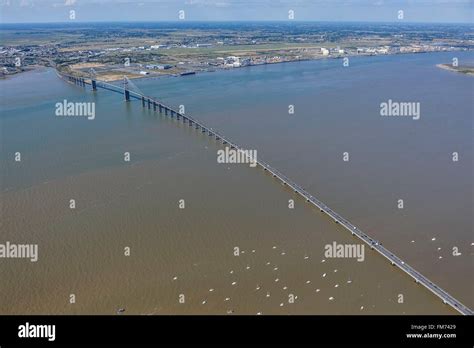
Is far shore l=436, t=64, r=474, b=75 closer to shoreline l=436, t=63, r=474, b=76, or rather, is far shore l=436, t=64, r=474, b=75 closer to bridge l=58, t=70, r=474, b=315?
shoreline l=436, t=63, r=474, b=76

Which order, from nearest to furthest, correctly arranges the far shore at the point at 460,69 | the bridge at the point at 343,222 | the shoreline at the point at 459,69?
the bridge at the point at 343,222, the shoreline at the point at 459,69, the far shore at the point at 460,69

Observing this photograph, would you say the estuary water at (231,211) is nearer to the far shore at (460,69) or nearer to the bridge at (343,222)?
the bridge at (343,222)

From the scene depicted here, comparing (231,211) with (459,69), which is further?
(459,69)

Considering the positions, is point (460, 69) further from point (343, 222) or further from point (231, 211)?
point (231, 211)

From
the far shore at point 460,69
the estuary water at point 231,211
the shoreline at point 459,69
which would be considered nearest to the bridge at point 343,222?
the estuary water at point 231,211

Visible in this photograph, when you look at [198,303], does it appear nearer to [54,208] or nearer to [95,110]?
[54,208]

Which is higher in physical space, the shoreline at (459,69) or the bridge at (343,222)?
the shoreline at (459,69)

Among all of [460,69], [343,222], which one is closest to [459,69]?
[460,69]

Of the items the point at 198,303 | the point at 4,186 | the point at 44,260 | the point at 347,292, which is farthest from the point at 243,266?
the point at 4,186

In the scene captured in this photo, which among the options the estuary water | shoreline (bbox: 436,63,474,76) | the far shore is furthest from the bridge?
the far shore
